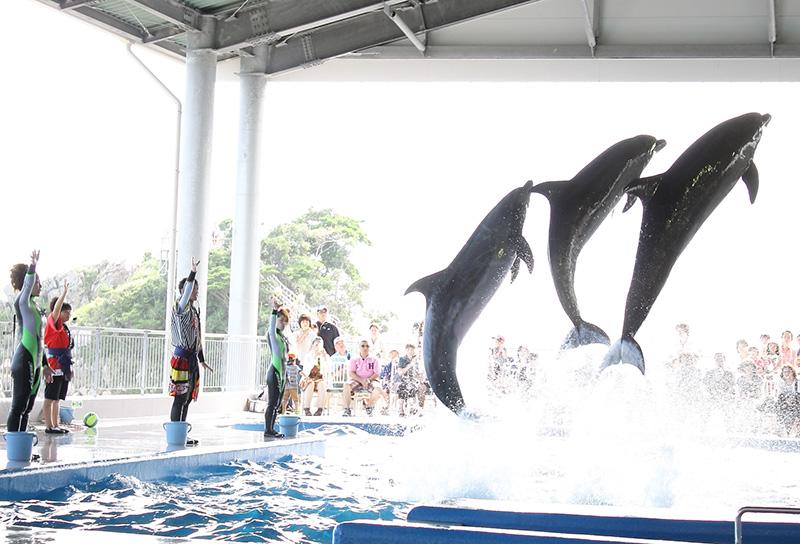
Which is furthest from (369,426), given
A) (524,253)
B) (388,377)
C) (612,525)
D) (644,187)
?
(612,525)

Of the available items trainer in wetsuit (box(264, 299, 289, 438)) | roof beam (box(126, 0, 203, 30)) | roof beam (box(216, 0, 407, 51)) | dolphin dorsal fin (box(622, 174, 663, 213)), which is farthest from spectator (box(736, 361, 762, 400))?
roof beam (box(126, 0, 203, 30))

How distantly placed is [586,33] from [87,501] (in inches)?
496

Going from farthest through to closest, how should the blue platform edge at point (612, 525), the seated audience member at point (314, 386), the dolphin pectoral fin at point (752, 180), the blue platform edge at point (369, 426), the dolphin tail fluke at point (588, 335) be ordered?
the seated audience member at point (314, 386), the blue platform edge at point (369, 426), the dolphin tail fluke at point (588, 335), the dolphin pectoral fin at point (752, 180), the blue platform edge at point (612, 525)

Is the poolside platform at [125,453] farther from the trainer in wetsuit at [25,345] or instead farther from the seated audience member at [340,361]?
the seated audience member at [340,361]

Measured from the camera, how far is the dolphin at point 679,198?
6129 millimetres

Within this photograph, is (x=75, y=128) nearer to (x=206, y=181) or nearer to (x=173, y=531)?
(x=206, y=181)

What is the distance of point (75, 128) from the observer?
135 ft

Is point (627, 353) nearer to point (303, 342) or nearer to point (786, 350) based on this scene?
point (786, 350)

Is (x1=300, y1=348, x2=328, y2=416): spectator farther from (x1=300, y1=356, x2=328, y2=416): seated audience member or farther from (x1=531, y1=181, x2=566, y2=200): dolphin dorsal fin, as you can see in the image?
(x1=531, y1=181, x2=566, y2=200): dolphin dorsal fin

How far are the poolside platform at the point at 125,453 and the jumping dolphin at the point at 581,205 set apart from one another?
3.79 m

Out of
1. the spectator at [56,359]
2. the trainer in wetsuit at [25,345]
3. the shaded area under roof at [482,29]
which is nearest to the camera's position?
the trainer in wetsuit at [25,345]

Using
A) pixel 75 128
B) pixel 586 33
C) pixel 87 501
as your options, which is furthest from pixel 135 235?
pixel 87 501

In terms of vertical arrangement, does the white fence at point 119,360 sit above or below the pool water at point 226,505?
above

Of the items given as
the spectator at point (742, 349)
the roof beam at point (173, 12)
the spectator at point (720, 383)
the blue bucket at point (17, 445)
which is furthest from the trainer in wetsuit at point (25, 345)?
the spectator at point (742, 349)
